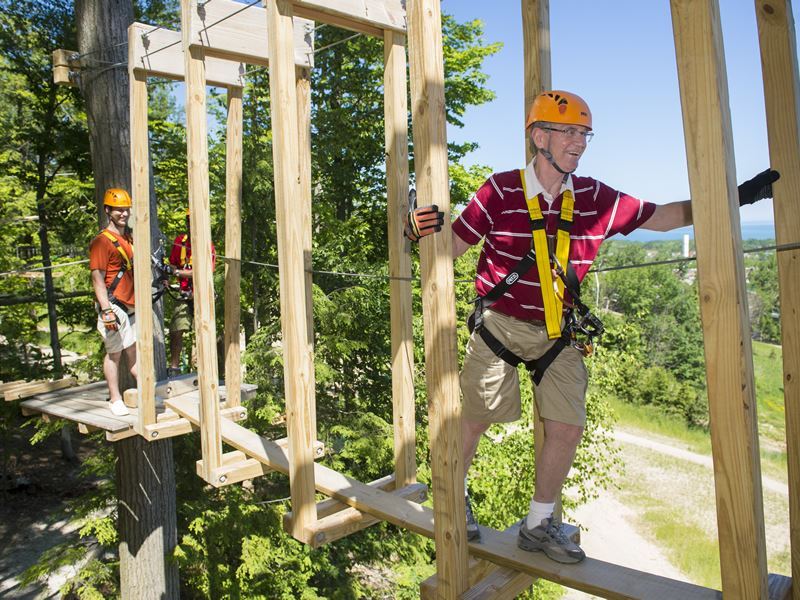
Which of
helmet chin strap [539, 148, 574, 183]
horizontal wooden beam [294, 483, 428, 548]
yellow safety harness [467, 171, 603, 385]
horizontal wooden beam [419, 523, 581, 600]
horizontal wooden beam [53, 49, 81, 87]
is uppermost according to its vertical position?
horizontal wooden beam [53, 49, 81, 87]

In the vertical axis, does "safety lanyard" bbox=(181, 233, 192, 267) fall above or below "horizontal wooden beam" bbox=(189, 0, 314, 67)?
below

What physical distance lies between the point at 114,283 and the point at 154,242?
5.59ft

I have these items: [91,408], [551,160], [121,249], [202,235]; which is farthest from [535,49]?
[91,408]

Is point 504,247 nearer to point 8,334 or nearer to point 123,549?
point 123,549

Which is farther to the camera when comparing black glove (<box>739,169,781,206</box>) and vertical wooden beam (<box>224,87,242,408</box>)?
vertical wooden beam (<box>224,87,242,408</box>)

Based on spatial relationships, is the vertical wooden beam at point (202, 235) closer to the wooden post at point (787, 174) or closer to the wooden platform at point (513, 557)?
the wooden platform at point (513, 557)

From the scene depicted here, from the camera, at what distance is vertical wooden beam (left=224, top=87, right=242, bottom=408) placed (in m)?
5.03

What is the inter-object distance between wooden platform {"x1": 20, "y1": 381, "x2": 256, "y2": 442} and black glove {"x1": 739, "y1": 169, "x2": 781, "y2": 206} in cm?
407

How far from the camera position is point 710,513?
23172 millimetres

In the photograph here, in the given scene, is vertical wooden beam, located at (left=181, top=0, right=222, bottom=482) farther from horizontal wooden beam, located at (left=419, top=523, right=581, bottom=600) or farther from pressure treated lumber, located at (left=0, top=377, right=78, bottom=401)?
pressure treated lumber, located at (left=0, top=377, right=78, bottom=401)

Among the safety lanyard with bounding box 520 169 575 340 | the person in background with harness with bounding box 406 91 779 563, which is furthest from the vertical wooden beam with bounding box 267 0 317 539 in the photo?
the safety lanyard with bounding box 520 169 575 340

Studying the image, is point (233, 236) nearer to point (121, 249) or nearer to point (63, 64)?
point (121, 249)

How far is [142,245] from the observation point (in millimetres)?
4695

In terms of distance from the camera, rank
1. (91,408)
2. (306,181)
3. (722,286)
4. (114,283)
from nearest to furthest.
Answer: (722,286) < (306,181) < (114,283) < (91,408)
